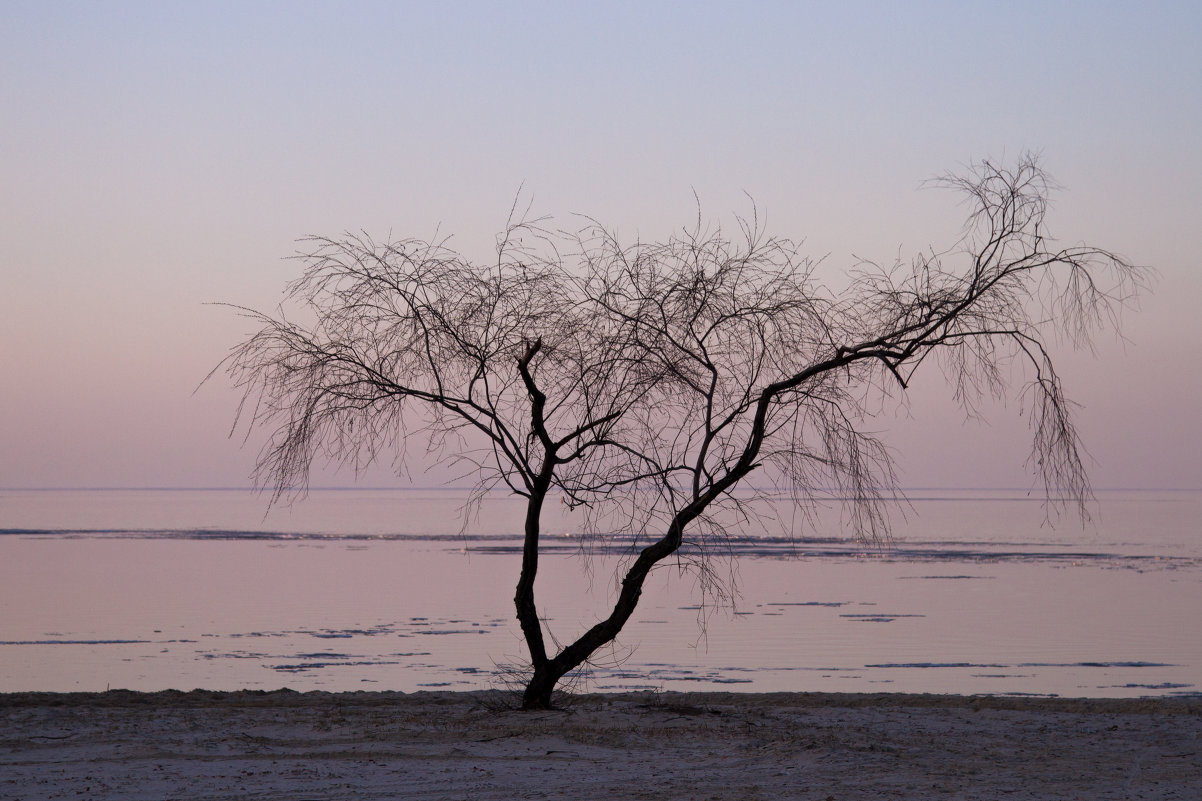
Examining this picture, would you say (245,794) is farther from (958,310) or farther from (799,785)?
(958,310)

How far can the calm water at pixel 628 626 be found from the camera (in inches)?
661

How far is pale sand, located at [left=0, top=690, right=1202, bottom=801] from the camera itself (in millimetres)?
8453

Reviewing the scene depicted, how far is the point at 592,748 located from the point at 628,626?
41.6 feet

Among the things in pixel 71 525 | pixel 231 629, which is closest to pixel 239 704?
pixel 231 629

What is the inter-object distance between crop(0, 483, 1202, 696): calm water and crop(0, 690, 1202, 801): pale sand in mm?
1881

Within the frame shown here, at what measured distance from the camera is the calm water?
16781mm

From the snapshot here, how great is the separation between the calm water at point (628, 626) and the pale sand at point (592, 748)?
188cm

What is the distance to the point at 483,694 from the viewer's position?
13.5 m

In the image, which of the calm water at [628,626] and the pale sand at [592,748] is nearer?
the pale sand at [592,748]

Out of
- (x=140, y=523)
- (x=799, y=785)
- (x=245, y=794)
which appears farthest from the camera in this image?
(x=140, y=523)

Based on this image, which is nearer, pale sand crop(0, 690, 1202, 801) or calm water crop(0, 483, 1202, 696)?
pale sand crop(0, 690, 1202, 801)

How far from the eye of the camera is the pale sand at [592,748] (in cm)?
845

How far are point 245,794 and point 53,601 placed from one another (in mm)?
20286

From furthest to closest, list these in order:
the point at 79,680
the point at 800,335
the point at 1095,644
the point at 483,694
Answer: the point at 1095,644
the point at 79,680
the point at 483,694
the point at 800,335
